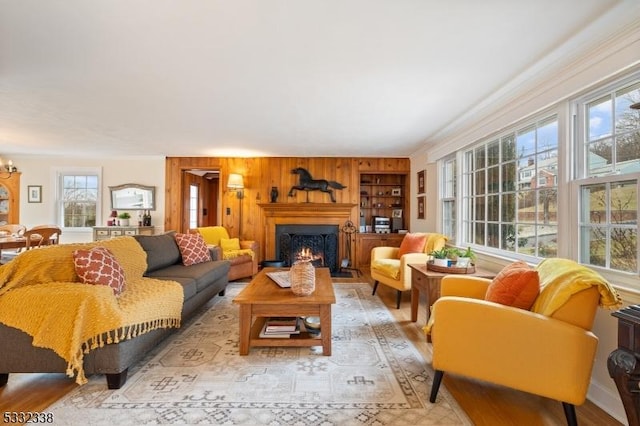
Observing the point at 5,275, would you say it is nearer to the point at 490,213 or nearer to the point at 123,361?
the point at 123,361

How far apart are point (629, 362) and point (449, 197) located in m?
3.20

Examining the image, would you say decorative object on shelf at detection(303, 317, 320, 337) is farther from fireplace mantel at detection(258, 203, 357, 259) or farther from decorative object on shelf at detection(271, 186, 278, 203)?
decorative object on shelf at detection(271, 186, 278, 203)

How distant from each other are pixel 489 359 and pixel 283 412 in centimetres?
114

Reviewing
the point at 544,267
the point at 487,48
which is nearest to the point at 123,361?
the point at 544,267

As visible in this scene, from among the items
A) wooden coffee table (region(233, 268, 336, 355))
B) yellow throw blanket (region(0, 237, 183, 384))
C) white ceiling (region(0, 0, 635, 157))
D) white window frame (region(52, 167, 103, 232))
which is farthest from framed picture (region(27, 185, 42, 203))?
wooden coffee table (region(233, 268, 336, 355))

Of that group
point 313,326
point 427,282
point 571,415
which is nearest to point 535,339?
point 571,415

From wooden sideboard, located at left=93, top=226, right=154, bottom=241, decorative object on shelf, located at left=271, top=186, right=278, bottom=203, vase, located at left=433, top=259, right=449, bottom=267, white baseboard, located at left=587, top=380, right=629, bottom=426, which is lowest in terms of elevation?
white baseboard, located at left=587, top=380, right=629, bottom=426

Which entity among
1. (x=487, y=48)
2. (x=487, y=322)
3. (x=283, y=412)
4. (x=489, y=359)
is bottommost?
(x=283, y=412)

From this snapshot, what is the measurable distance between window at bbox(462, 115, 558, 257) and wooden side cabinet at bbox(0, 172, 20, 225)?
8.20 m

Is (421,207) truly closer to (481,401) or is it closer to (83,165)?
(481,401)

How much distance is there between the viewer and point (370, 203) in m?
5.91

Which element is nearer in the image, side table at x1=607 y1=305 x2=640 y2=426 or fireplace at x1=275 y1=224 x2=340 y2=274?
side table at x1=607 y1=305 x2=640 y2=426

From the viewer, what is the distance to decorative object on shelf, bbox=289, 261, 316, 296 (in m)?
2.25

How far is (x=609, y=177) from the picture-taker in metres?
1.75
